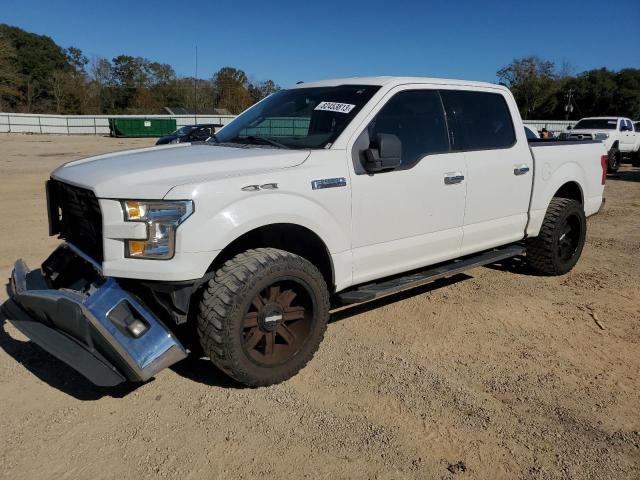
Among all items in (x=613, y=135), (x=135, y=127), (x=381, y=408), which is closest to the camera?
(x=381, y=408)

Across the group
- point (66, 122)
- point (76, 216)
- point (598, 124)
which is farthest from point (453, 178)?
point (66, 122)

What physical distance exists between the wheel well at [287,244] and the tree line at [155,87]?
5465cm

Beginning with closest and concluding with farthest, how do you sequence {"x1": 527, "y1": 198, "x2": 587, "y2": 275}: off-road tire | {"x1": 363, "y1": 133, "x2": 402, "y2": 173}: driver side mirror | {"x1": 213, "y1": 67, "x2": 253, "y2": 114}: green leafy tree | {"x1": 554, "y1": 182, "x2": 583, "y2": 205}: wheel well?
1. {"x1": 363, "y1": 133, "x2": 402, "y2": 173}: driver side mirror
2. {"x1": 527, "y1": 198, "x2": 587, "y2": 275}: off-road tire
3. {"x1": 554, "y1": 182, "x2": 583, "y2": 205}: wheel well
4. {"x1": 213, "y1": 67, "x2": 253, "y2": 114}: green leafy tree

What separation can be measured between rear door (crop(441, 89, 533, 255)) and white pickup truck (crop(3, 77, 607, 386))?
0.06 ft

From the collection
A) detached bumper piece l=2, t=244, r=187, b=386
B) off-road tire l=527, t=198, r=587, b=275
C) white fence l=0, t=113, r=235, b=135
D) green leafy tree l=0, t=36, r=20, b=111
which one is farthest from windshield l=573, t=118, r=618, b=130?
green leafy tree l=0, t=36, r=20, b=111

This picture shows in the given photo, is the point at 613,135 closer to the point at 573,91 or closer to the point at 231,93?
the point at 573,91

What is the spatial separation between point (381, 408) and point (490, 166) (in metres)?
2.49

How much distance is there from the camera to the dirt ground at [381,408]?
2.71m

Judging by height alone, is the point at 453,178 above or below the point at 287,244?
above

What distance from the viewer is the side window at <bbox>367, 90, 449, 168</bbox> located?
13.2 ft

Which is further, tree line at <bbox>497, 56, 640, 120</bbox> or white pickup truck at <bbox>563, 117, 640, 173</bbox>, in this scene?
tree line at <bbox>497, 56, 640, 120</bbox>

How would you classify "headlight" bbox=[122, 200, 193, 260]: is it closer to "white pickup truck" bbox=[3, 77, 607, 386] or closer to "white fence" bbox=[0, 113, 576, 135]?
"white pickup truck" bbox=[3, 77, 607, 386]

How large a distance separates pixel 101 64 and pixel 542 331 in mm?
88569

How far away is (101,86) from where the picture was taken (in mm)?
77125
